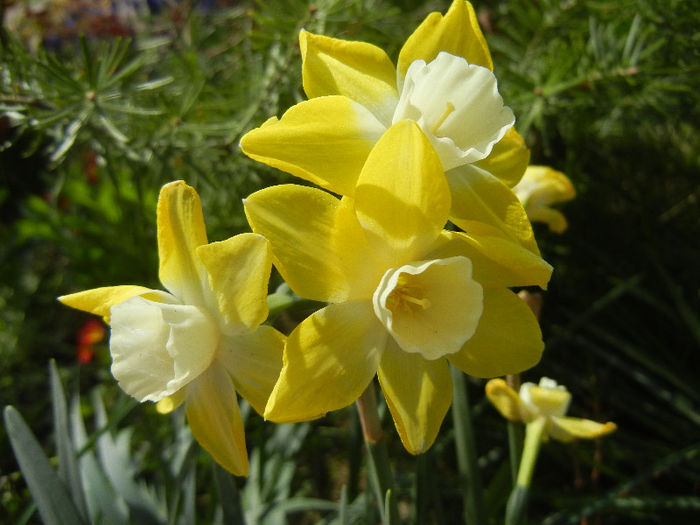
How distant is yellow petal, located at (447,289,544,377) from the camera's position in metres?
0.48

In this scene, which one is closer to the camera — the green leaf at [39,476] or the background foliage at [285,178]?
the green leaf at [39,476]

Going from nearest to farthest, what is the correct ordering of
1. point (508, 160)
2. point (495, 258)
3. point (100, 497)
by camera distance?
point (495, 258) → point (508, 160) → point (100, 497)

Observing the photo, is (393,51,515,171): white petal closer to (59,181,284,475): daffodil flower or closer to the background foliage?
(59,181,284,475): daffodil flower

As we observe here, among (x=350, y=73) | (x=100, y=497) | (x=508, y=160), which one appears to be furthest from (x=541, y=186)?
(x=100, y=497)

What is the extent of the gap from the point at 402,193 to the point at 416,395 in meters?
0.16

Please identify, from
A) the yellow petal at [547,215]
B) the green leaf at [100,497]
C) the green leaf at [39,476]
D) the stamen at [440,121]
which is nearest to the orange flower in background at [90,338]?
the green leaf at [100,497]

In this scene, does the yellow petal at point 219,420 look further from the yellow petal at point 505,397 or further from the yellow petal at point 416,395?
the yellow petal at point 505,397

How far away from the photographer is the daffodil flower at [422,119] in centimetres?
47

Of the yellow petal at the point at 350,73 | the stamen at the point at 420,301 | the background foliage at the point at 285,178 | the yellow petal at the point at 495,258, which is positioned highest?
the yellow petal at the point at 350,73

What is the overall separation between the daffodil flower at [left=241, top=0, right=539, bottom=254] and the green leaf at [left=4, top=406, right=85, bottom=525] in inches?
16.1

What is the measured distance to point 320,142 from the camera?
47 centimetres

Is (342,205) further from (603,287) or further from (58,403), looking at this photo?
(603,287)

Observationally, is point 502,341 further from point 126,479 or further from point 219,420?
point 126,479

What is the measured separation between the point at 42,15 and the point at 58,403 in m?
1.23
